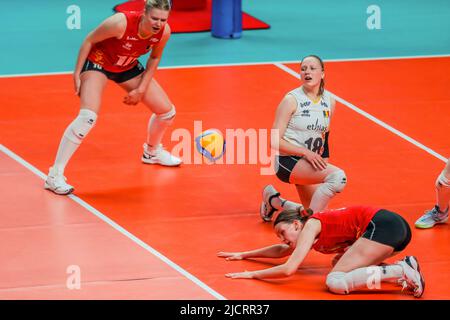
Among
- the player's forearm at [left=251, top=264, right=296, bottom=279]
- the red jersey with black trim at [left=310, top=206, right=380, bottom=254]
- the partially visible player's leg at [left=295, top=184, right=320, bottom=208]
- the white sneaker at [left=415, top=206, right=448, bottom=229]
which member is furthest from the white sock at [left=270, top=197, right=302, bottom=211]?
the player's forearm at [left=251, top=264, right=296, bottom=279]

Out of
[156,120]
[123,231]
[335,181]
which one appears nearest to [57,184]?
[123,231]

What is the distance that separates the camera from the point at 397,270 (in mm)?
7969

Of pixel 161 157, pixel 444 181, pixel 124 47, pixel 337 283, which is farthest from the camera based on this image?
pixel 161 157

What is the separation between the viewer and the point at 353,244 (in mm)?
8086

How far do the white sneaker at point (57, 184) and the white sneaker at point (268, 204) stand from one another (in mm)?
1992

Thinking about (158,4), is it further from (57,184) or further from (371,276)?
(371,276)

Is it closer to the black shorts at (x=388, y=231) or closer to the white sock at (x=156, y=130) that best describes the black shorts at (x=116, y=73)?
the white sock at (x=156, y=130)

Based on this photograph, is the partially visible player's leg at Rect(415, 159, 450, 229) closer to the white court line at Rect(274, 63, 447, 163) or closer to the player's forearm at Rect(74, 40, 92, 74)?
the white court line at Rect(274, 63, 447, 163)

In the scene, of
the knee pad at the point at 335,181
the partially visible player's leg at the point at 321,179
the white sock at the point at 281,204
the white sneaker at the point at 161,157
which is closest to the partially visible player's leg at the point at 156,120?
the white sneaker at the point at 161,157

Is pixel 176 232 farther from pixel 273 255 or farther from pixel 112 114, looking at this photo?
pixel 112 114

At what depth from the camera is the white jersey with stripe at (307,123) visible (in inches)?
362

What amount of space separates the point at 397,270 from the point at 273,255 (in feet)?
3.50

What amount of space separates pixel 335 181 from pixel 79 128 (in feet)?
8.92
